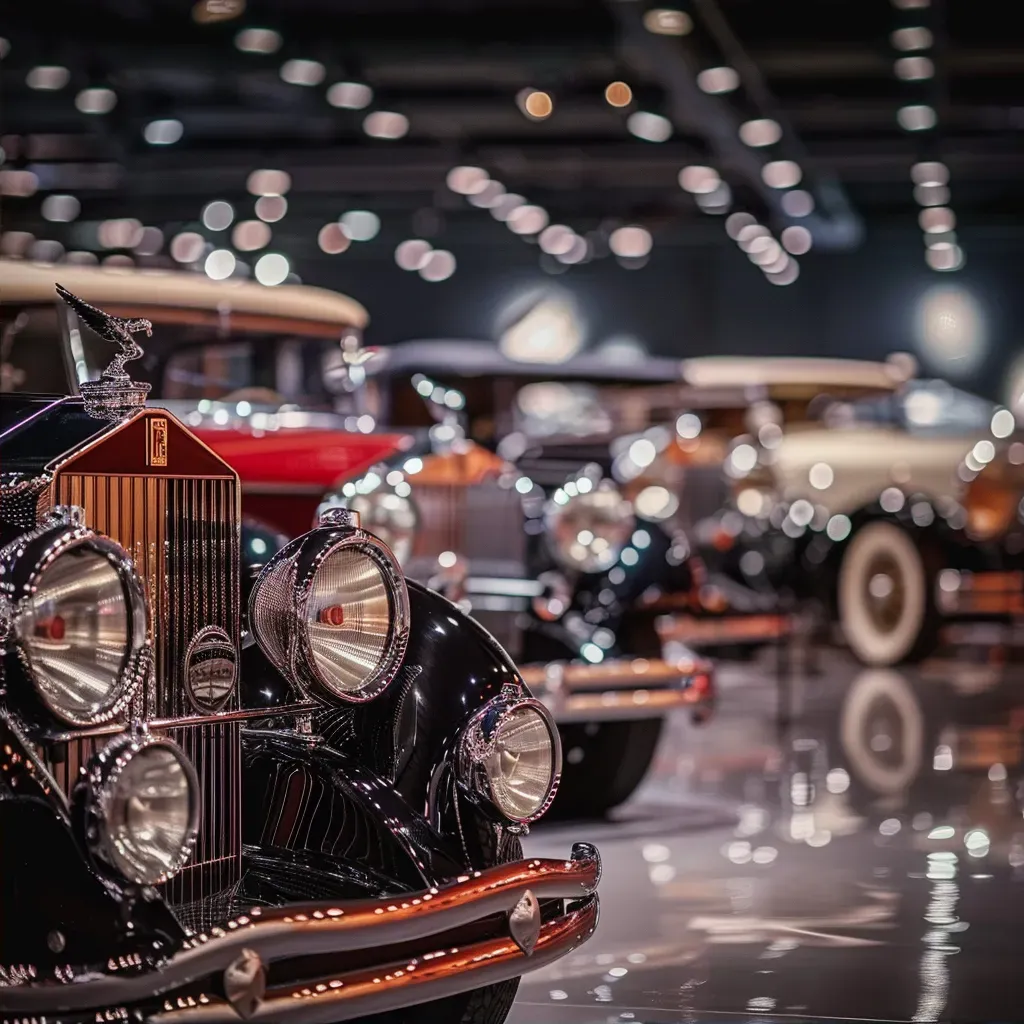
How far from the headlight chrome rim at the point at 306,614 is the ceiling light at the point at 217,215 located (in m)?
14.9

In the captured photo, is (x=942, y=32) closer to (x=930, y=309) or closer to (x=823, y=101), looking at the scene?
(x=823, y=101)

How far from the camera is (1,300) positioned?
3809mm

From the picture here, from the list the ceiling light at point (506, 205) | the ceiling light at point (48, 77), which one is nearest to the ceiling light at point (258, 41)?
the ceiling light at point (48, 77)

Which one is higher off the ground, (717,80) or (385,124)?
(385,124)

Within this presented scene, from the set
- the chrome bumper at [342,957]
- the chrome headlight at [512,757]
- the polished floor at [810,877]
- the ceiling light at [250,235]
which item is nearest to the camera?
the chrome bumper at [342,957]

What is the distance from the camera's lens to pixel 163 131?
552 inches

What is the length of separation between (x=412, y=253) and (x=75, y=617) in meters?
16.9

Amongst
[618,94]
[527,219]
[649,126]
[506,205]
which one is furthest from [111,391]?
[527,219]

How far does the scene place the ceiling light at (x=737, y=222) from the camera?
56.6ft

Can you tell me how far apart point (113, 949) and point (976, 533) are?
8.28m

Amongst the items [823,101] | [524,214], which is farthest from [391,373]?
[524,214]

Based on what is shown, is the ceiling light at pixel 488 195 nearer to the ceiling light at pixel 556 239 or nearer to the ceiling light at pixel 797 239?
the ceiling light at pixel 556 239

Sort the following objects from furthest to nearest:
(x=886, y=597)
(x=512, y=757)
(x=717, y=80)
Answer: (x=717, y=80) < (x=886, y=597) < (x=512, y=757)

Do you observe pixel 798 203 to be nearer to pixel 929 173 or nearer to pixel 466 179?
pixel 929 173
